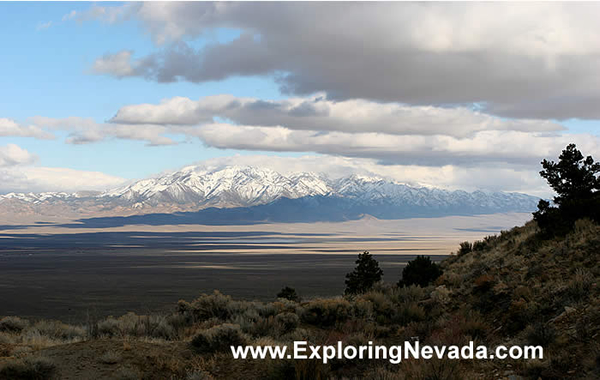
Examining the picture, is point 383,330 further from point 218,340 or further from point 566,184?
point 566,184

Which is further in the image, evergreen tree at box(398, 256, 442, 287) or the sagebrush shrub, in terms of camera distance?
evergreen tree at box(398, 256, 442, 287)

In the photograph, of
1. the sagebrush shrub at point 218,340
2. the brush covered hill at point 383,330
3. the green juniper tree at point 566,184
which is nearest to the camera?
the brush covered hill at point 383,330

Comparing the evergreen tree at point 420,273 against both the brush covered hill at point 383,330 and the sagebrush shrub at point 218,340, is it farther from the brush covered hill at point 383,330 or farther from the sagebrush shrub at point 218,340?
the sagebrush shrub at point 218,340

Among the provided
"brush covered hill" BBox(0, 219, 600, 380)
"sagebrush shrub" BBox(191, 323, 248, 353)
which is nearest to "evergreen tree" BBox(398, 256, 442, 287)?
"brush covered hill" BBox(0, 219, 600, 380)

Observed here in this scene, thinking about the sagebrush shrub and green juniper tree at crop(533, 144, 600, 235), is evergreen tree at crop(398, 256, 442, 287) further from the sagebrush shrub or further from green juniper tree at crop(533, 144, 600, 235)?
the sagebrush shrub

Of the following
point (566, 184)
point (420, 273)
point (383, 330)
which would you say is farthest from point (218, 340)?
point (566, 184)

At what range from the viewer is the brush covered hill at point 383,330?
415 inches

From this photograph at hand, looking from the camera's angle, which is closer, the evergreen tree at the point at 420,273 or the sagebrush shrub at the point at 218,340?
the sagebrush shrub at the point at 218,340

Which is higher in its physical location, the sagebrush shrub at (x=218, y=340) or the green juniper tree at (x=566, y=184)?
the green juniper tree at (x=566, y=184)

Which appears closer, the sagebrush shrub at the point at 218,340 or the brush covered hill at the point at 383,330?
the brush covered hill at the point at 383,330

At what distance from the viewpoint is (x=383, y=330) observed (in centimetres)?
1530

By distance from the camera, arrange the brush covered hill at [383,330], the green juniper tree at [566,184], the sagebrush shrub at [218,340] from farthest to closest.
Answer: the green juniper tree at [566,184]
the sagebrush shrub at [218,340]
the brush covered hill at [383,330]

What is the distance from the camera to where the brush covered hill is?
415 inches

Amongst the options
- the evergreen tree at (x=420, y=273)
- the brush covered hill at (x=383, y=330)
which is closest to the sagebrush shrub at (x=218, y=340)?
the brush covered hill at (x=383, y=330)
